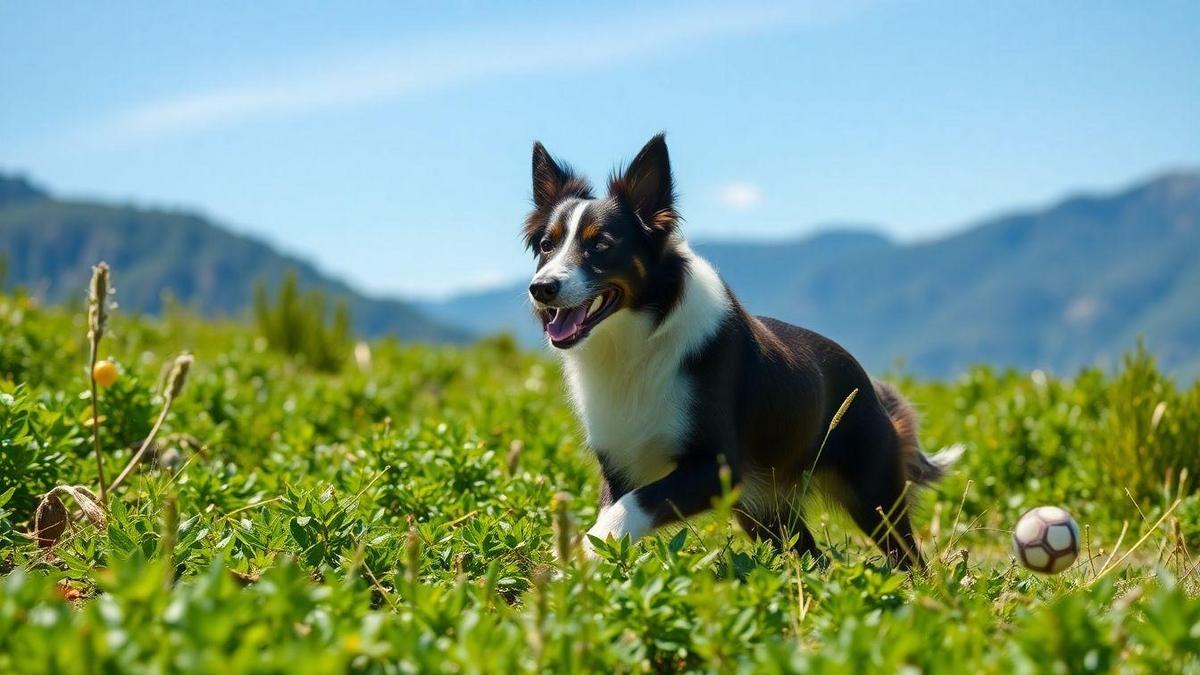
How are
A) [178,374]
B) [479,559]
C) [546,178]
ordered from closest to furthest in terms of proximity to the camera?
[479,559], [178,374], [546,178]

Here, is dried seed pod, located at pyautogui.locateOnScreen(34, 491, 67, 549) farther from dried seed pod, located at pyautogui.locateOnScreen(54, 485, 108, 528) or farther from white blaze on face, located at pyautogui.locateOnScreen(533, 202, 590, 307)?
white blaze on face, located at pyautogui.locateOnScreen(533, 202, 590, 307)

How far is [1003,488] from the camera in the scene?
7.72 metres

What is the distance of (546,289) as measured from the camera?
4371 mm

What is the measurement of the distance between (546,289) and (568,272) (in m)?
0.16

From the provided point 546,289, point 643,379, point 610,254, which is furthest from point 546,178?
point 643,379

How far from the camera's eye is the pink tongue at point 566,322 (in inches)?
179

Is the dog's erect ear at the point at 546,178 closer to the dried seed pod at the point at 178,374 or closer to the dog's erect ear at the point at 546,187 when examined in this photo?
the dog's erect ear at the point at 546,187

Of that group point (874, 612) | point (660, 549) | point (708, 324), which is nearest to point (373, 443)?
point (708, 324)

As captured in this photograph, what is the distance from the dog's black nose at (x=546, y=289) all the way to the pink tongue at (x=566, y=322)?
18cm

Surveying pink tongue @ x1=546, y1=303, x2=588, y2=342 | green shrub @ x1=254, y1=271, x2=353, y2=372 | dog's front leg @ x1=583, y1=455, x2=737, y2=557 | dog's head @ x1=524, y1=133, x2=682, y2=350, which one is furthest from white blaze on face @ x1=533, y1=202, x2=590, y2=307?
green shrub @ x1=254, y1=271, x2=353, y2=372

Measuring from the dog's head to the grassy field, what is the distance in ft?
2.95

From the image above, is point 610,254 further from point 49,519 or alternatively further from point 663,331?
point 49,519

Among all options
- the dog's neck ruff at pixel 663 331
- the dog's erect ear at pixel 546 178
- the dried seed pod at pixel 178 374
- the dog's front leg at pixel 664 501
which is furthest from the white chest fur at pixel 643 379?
the dried seed pod at pixel 178 374

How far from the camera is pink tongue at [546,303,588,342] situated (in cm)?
454
